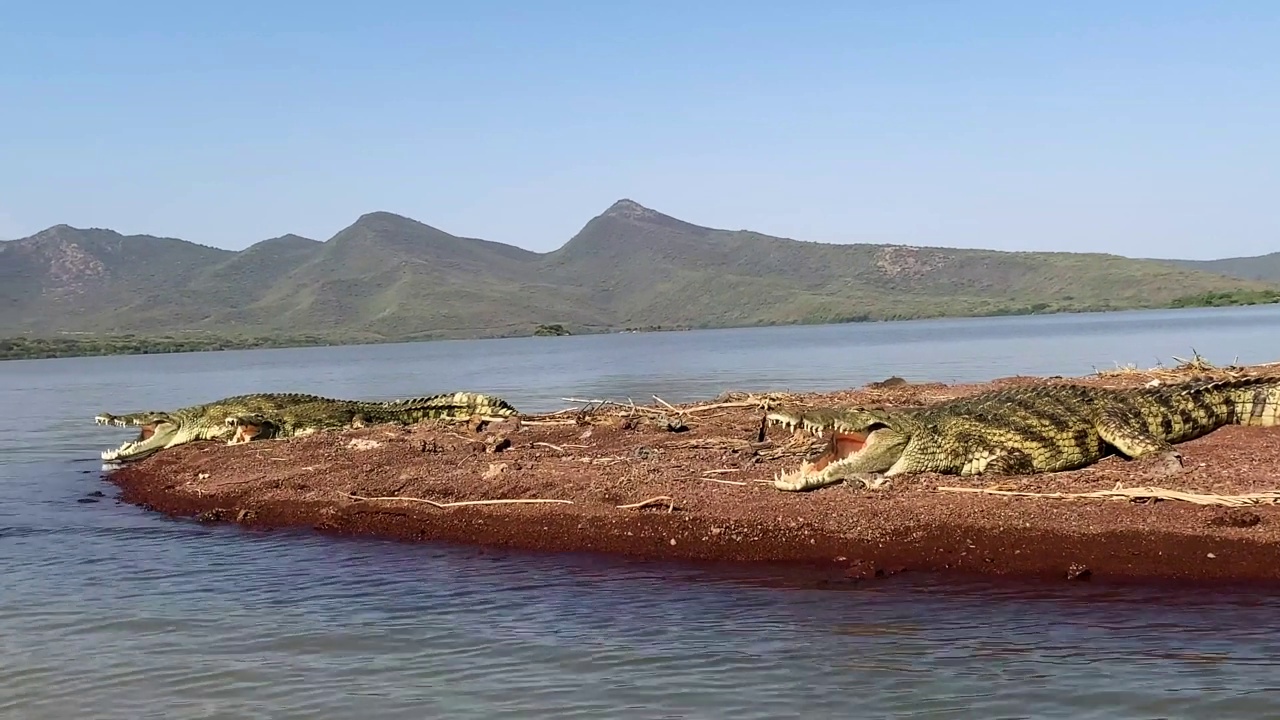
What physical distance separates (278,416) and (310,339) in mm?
155391

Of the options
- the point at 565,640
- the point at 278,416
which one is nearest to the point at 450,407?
the point at 278,416

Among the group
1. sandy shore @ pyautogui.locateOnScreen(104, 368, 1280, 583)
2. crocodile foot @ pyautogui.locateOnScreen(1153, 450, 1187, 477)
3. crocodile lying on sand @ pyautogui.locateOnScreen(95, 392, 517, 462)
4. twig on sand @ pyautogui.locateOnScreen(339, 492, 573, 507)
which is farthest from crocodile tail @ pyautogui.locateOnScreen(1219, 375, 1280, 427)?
crocodile lying on sand @ pyautogui.locateOnScreen(95, 392, 517, 462)

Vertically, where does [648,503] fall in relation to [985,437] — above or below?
below

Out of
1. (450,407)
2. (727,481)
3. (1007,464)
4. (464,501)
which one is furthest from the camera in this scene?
(450,407)

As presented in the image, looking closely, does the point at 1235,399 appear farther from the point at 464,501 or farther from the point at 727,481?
the point at 464,501

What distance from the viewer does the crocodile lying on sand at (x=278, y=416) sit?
1744 centimetres

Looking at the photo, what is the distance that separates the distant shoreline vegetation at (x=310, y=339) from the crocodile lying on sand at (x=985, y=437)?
126253 millimetres

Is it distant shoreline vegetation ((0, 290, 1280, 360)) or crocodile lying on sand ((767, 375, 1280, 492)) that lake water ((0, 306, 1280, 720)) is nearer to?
crocodile lying on sand ((767, 375, 1280, 492))

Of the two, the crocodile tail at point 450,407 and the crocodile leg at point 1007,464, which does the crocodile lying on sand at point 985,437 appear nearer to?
the crocodile leg at point 1007,464

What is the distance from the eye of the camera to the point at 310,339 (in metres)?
167

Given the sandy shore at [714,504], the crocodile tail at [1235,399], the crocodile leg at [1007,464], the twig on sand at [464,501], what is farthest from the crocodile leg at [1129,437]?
the twig on sand at [464,501]

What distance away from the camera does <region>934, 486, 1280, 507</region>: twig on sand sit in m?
8.60

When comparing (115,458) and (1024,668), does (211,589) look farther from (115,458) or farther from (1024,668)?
(115,458)

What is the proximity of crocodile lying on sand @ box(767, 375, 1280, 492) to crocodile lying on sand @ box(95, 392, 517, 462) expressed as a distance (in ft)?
24.8
